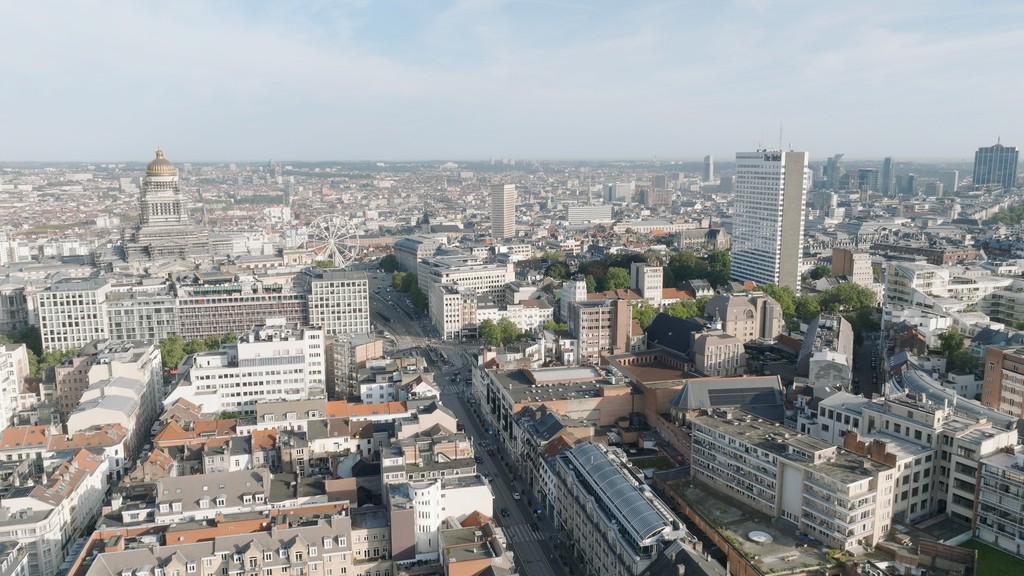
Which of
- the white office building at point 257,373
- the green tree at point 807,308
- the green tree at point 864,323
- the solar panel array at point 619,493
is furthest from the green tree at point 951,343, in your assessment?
the white office building at point 257,373

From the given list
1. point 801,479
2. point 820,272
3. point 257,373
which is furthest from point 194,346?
point 820,272

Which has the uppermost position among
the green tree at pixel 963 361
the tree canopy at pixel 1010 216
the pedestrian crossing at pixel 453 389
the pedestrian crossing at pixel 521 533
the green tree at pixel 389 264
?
the tree canopy at pixel 1010 216

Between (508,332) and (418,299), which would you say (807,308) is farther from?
(418,299)

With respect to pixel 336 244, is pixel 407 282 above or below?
below

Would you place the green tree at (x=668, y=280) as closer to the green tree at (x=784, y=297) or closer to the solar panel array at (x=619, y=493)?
the green tree at (x=784, y=297)

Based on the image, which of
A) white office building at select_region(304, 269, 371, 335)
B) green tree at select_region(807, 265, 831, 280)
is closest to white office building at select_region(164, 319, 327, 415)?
white office building at select_region(304, 269, 371, 335)

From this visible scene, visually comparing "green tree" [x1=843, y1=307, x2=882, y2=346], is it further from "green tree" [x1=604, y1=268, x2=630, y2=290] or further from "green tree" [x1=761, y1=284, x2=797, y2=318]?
"green tree" [x1=604, y1=268, x2=630, y2=290]

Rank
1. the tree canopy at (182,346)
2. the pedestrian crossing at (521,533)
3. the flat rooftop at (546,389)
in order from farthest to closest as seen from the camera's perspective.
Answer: the tree canopy at (182,346) < the flat rooftop at (546,389) < the pedestrian crossing at (521,533)
